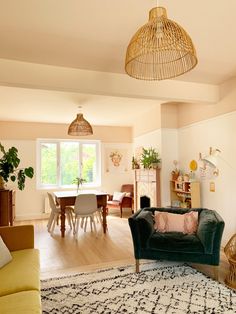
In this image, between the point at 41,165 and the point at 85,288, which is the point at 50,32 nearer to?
the point at 85,288

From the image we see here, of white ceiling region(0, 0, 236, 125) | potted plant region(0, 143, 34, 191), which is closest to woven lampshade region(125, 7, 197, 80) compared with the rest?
white ceiling region(0, 0, 236, 125)

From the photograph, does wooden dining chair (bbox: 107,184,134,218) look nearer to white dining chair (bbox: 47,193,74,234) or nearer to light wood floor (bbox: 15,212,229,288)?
light wood floor (bbox: 15,212,229,288)

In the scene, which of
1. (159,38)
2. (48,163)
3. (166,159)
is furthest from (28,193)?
(159,38)

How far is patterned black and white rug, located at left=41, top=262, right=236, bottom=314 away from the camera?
230cm

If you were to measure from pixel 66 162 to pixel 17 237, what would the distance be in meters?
4.22

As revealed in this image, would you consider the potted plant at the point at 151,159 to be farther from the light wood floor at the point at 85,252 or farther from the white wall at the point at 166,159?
the light wood floor at the point at 85,252

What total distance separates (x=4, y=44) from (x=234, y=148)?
10.7 ft

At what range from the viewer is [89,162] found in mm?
7051

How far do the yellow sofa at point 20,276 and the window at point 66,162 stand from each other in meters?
3.95

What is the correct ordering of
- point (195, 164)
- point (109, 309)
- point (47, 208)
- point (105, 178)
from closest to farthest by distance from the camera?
point (109, 309) < point (195, 164) < point (47, 208) < point (105, 178)

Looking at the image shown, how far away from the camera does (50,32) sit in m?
2.34

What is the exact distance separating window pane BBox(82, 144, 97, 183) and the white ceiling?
3.98 metres

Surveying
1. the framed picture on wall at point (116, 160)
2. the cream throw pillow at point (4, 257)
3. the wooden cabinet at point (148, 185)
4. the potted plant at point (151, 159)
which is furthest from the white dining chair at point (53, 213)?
the cream throw pillow at point (4, 257)

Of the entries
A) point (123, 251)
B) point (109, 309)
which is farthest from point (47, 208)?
point (109, 309)
